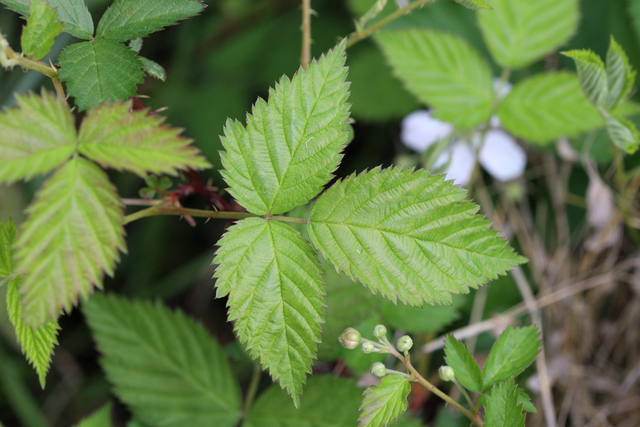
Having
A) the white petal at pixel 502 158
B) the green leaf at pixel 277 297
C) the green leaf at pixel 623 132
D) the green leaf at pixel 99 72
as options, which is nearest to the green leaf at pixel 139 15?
the green leaf at pixel 99 72

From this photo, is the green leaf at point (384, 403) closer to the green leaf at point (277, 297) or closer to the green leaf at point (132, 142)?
the green leaf at point (277, 297)

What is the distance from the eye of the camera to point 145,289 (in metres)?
2.02

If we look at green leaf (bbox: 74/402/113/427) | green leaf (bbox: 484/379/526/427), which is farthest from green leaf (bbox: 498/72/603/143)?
green leaf (bbox: 74/402/113/427)

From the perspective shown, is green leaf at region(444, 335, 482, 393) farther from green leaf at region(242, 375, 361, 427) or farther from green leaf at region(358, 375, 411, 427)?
green leaf at region(242, 375, 361, 427)

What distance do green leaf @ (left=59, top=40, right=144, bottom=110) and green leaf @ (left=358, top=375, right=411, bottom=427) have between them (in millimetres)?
616

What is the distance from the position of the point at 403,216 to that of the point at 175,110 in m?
1.57

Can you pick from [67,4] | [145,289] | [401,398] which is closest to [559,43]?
[401,398]

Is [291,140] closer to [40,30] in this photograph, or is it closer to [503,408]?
[40,30]

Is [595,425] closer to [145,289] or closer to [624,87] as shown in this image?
[624,87]

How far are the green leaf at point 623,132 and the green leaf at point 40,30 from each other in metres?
1.10

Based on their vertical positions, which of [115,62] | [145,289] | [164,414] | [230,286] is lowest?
[145,289]

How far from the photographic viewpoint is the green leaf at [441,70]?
1498 millimetres

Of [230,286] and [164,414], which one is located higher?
[230,286]

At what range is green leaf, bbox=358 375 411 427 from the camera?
0.84 m
